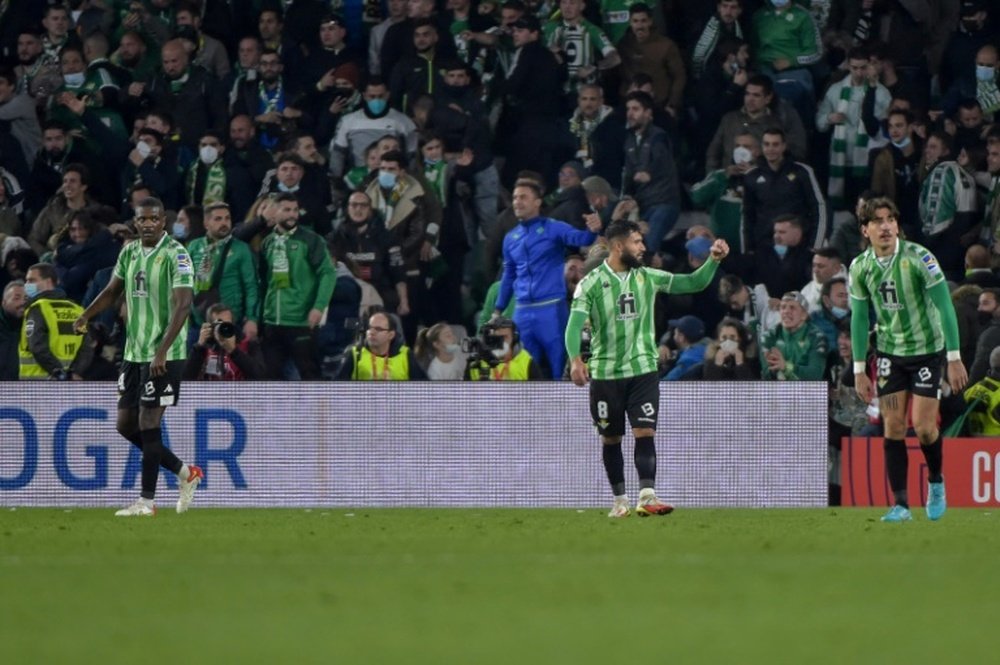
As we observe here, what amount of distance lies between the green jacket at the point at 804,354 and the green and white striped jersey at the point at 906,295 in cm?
472

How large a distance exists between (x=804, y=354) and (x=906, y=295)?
490 centimetres

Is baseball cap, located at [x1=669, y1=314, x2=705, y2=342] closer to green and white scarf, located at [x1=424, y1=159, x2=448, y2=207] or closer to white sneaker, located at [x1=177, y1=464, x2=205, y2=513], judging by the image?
green and white scarf, located at [x1=424, y1=159, x2=448, y2=207]

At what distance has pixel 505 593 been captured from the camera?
29.1ft

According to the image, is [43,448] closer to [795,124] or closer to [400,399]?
[400,399]

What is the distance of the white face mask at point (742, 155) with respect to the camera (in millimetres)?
20484

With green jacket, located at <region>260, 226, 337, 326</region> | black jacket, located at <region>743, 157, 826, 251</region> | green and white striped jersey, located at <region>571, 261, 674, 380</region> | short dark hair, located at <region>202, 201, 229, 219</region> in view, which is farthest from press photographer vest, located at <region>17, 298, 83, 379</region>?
black jacket, located at <region>743, 157, 826, 251</region>

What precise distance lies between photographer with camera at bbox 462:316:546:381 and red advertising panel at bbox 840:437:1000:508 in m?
2.88

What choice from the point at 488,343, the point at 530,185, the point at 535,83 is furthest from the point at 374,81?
the point at 488,343

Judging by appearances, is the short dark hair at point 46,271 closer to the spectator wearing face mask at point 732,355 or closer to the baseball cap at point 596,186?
the baseball cap at point 596,186

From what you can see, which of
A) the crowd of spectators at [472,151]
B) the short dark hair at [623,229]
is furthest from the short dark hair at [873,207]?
the crowd of spectators at [472,151]

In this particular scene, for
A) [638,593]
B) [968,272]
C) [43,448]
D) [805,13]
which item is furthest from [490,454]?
[638,593]

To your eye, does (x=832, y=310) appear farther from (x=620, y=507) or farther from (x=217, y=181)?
(x=217, y=181)

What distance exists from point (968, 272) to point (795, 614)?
11567mm

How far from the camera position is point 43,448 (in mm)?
17453
